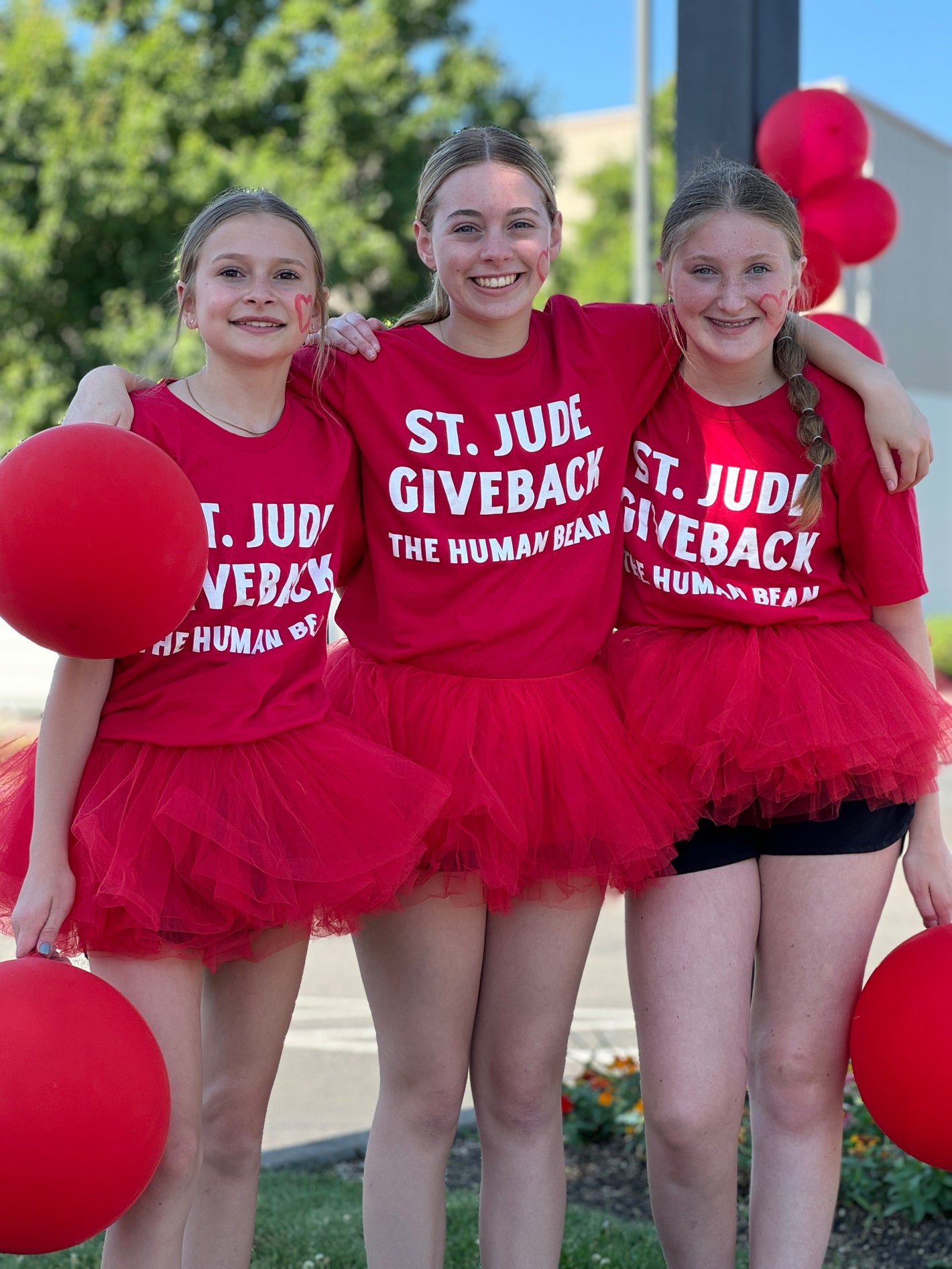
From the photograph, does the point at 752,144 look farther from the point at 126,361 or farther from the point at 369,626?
the point at 126,361

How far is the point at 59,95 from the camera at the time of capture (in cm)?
1578

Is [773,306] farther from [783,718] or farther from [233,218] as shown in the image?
[233,218]

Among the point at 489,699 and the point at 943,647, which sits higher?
the point at 943,647

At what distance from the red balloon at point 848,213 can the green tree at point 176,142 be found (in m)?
11.9

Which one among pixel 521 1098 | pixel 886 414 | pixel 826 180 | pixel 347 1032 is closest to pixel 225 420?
pixel 886 414

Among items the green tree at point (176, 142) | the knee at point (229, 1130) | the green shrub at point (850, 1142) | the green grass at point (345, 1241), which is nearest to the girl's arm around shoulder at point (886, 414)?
the green shrub at point (850, 1142)

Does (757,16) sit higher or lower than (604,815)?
higher

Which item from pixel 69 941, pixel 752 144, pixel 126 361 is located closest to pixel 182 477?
pixel 69 941

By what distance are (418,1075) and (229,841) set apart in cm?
65

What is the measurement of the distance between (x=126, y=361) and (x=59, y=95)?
10.1 ft

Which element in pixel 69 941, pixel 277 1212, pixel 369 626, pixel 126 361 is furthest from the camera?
pixel 126 361

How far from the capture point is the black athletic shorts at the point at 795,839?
2.82 meters

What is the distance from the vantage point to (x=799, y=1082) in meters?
2.81

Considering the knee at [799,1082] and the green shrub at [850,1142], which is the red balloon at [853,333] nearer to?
the knee at [799,1082]
